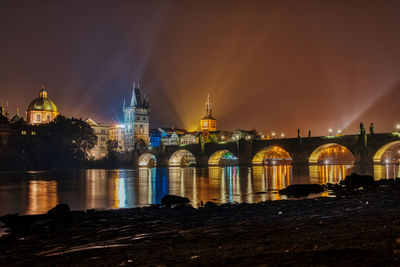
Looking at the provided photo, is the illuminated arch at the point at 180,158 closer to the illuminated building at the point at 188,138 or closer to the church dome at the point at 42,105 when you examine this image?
the illuminated building at the point at 188,138

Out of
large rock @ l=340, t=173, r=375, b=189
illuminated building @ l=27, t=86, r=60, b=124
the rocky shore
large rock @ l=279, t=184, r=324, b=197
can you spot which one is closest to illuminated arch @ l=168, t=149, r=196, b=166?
illuminated building @ l=27, t=86, r=60, b=124

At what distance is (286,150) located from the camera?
98.5 metres

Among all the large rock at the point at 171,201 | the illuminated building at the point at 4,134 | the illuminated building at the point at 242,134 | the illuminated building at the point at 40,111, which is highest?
the illuminated building at the point at 40,111

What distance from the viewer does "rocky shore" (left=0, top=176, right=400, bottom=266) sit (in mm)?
8906

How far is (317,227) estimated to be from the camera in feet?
41.8

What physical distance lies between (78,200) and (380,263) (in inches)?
1186

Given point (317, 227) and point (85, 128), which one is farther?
point (85, 128)

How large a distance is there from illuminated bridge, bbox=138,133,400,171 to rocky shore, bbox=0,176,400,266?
71325 mm

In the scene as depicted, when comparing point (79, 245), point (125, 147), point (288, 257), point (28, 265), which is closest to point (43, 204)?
point (79, 245)

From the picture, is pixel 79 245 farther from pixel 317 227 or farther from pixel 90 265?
pixel 317 227

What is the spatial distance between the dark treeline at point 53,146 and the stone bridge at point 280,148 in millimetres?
30774

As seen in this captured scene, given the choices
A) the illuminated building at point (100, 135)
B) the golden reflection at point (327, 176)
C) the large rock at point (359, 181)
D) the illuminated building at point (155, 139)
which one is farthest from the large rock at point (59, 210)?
the illuminated building at point (155, 139)

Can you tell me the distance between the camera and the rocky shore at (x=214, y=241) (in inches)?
351

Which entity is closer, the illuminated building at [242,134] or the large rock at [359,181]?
the large rock at [359,181]
